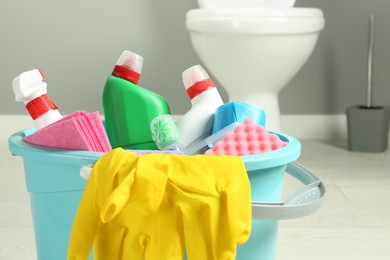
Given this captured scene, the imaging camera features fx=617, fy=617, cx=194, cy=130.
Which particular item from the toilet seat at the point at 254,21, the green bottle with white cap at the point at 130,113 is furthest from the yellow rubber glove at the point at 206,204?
the toilet seat at the point at 254,21

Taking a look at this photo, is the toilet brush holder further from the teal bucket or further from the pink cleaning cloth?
the pink cleaning cloth

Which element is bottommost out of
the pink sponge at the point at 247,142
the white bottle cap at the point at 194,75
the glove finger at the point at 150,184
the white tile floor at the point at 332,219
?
the white tile floor at the point at 332,219

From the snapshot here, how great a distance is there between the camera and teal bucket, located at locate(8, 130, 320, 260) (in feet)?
2.46

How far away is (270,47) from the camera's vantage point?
1731 millimetres

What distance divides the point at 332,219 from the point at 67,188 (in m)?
0.66

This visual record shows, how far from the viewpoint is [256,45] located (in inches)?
68.0

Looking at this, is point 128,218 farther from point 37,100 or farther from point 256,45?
point 256,45

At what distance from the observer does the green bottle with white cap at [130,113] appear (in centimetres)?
90

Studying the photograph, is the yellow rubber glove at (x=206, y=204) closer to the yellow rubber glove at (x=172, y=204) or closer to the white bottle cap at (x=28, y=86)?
the yellow rubber glove at (x=172, y=204)

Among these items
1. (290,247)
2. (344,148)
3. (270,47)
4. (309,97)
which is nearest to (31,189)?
(290,247)

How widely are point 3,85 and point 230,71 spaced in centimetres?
86

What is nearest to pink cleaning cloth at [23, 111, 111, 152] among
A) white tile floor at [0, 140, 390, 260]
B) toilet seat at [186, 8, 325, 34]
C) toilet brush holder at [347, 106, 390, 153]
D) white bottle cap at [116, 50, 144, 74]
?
white bottle cap at [116, 50, 144, 74]

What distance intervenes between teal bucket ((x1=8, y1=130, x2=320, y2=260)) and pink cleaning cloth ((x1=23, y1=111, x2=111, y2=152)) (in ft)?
0.04

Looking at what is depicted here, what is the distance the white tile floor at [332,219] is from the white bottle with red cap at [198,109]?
0.31 metres
